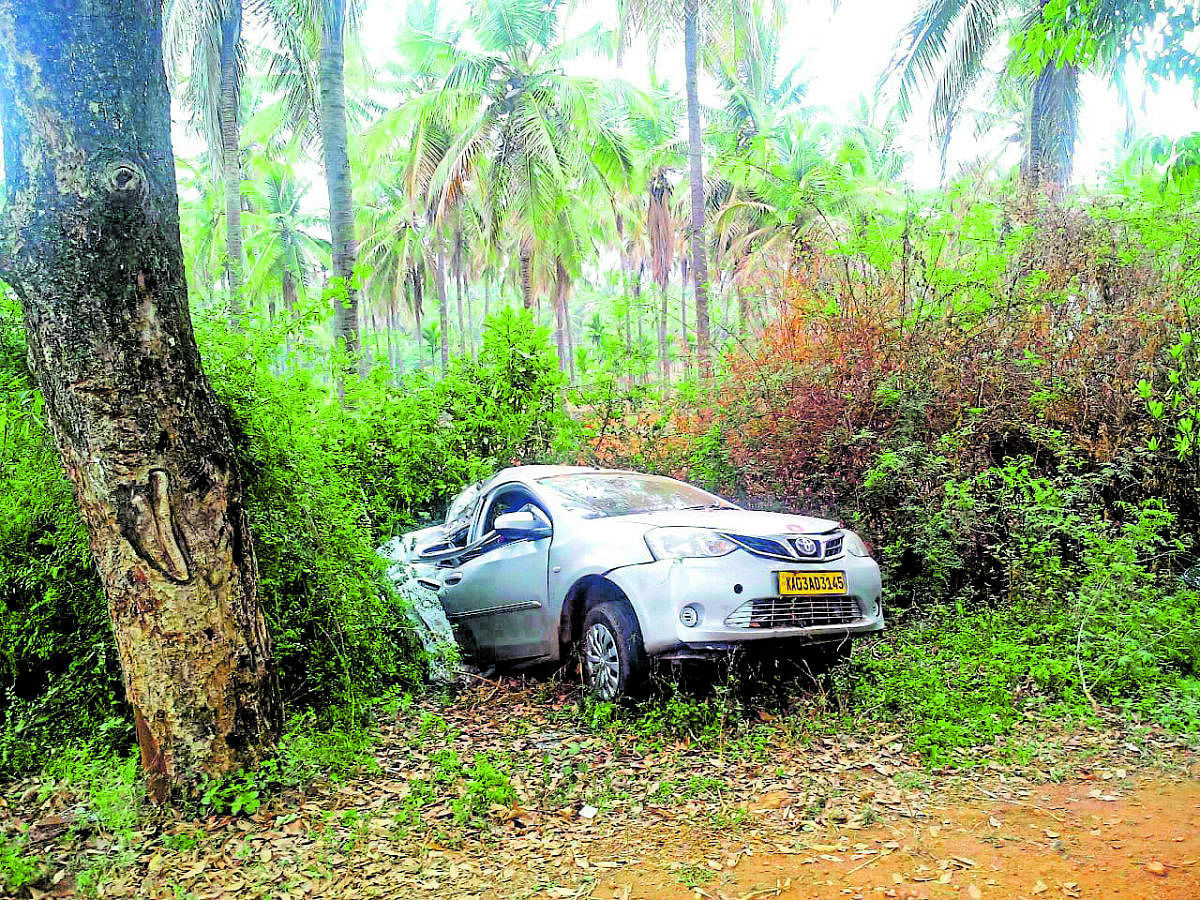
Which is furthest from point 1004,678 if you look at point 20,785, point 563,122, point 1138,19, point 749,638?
point 563,122

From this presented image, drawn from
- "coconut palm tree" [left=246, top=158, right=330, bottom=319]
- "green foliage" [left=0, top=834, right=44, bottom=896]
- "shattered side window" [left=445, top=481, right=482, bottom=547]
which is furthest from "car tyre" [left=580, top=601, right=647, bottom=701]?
"coconut palm tree" [left=246, top=158, right=330, bottom=319]

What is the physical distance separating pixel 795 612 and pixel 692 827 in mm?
1534

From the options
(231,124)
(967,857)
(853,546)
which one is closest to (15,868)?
(967,857)

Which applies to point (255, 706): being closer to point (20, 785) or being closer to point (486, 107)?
point (20, 785)

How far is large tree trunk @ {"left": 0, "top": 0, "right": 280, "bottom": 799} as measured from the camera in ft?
12.7

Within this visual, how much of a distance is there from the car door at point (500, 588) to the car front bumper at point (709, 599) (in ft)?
2.97

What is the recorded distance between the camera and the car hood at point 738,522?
203 inches

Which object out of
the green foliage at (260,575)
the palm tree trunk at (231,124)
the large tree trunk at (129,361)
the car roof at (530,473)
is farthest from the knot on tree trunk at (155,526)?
the palm tree trunk at (231,124)

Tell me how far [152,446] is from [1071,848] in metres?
4.35

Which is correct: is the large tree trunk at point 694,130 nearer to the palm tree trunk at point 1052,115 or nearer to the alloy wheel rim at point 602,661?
the palm tree trunk at point 1052,115

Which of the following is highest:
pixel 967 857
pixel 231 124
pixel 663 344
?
pixel 231 124

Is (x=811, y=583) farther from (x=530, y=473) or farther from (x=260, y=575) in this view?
(x=260, y=575)

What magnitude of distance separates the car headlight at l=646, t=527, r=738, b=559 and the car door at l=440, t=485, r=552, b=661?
94 cm

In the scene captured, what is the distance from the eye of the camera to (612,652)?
16.9 feet
